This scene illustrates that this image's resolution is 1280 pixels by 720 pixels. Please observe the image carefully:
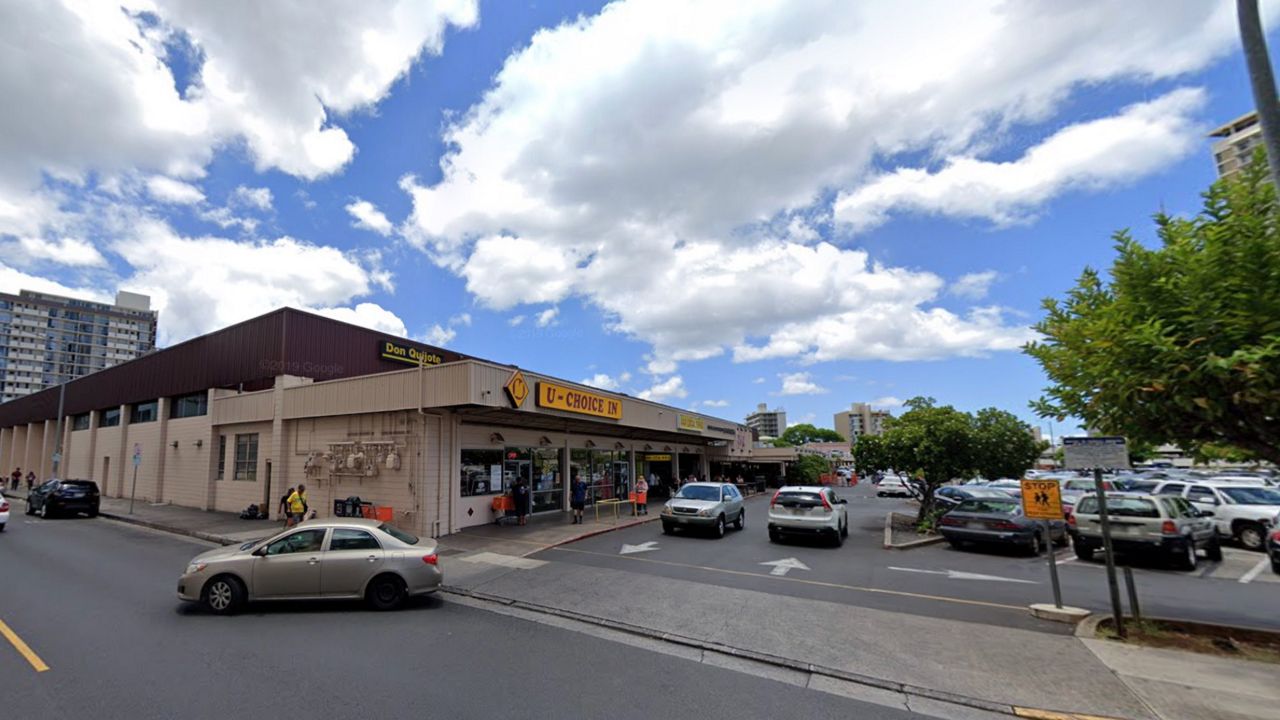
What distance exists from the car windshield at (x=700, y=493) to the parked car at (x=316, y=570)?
389 inches

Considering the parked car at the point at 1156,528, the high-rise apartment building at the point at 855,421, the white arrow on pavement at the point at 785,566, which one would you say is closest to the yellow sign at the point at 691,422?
the white arrow on pavement at the point at 785,566

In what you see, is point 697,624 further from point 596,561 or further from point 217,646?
point 217,646

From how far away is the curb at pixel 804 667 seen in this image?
5.71 m

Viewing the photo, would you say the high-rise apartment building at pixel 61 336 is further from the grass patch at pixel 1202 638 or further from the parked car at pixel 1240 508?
the parked car at pixel 1240 508

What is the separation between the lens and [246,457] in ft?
75.7

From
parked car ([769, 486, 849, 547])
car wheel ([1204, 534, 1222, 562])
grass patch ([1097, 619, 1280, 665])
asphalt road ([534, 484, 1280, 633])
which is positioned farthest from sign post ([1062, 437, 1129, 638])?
car wheel ([1204, 534, 1222, 562])

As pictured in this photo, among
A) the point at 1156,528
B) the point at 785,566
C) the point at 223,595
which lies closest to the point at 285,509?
the point at 223,595

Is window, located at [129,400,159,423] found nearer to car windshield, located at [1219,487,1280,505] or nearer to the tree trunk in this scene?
the tree trunk

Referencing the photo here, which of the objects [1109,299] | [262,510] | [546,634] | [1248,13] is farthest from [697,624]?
[262,510]

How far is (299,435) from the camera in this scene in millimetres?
20625

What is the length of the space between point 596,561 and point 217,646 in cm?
758

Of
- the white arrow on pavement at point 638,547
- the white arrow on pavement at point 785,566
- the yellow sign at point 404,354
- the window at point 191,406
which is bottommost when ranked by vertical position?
the white arrow on pavement at point 785,566

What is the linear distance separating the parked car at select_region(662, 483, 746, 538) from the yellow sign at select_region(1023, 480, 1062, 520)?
28.9ft

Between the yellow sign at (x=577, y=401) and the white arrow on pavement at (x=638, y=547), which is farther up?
the yellow sign at (x=577, y=401)
